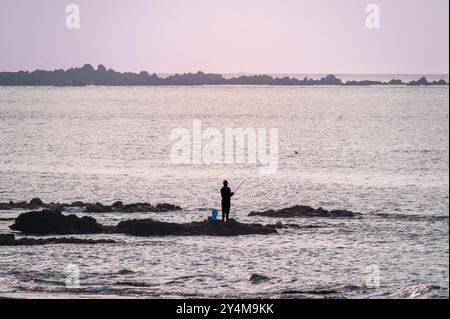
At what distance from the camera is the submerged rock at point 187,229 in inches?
1476

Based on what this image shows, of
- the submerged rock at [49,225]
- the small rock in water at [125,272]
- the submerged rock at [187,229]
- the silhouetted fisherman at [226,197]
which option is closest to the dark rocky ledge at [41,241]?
the submerged rock at [49,225]

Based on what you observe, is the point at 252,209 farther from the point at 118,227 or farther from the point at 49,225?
the point at 49,225

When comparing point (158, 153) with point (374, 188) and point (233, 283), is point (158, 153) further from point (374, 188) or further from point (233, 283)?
point (233, 283)

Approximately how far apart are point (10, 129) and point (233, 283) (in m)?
106

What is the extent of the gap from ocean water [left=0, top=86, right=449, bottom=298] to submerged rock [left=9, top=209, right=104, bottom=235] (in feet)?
3.77

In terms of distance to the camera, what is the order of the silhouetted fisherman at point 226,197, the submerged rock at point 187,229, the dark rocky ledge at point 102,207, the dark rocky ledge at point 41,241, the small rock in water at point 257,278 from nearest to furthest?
the small rock in water at point 257,278, the dark rocky ledge at point 41,241, the silhouetted fisherman at point 226,197, the submerged rock at point 187,229, the dark rocky ledge at point 102,207

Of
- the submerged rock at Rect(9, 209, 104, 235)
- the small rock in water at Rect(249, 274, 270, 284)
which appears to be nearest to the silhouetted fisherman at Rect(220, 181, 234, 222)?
the submerged rock at Rect(9, 209, 104, 235)

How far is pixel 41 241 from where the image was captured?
35.1 m

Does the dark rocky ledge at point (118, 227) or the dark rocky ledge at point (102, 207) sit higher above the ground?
the dark rocky ledge at point (118, 227)

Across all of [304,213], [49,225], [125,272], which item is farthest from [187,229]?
[125,272]

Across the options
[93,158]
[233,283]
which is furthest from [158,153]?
[233,283]

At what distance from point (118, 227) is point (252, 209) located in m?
13.0

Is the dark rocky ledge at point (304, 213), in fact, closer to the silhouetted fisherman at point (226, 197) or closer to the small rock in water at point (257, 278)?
the silhouetted fisherman at point (226, 197)

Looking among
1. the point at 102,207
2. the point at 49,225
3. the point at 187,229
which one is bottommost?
the point at 102,207
